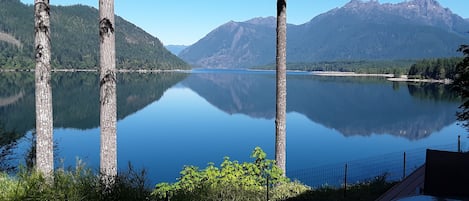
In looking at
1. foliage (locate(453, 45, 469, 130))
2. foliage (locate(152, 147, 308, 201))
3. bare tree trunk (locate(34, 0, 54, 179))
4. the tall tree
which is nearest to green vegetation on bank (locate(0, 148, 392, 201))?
foliage (locate(152, 147, 308, 201))

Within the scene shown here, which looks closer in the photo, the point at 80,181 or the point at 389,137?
the point at 80,181

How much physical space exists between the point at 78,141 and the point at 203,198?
1192 inches

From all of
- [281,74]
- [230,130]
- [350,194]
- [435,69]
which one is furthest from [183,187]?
[435,69]

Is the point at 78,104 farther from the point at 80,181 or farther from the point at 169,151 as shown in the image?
the point at 80,181

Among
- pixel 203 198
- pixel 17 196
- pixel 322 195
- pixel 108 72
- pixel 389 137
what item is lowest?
pixel 389 137

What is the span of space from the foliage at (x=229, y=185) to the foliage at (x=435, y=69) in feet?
403

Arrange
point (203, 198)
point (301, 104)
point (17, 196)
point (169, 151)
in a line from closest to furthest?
1. point (17, 196)
2. point (203, 198)
3. point (169, 151)
4. point (301, 104)

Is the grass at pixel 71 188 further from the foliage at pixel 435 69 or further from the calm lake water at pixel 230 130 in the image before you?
the foliage at pixel 435 69

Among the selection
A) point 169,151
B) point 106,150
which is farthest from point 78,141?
point 106,150

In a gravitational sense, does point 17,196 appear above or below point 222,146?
above

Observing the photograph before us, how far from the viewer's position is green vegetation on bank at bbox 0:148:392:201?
21.1ft

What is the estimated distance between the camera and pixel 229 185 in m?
9.51

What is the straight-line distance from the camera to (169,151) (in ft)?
105

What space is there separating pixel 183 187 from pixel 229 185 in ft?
3.74
